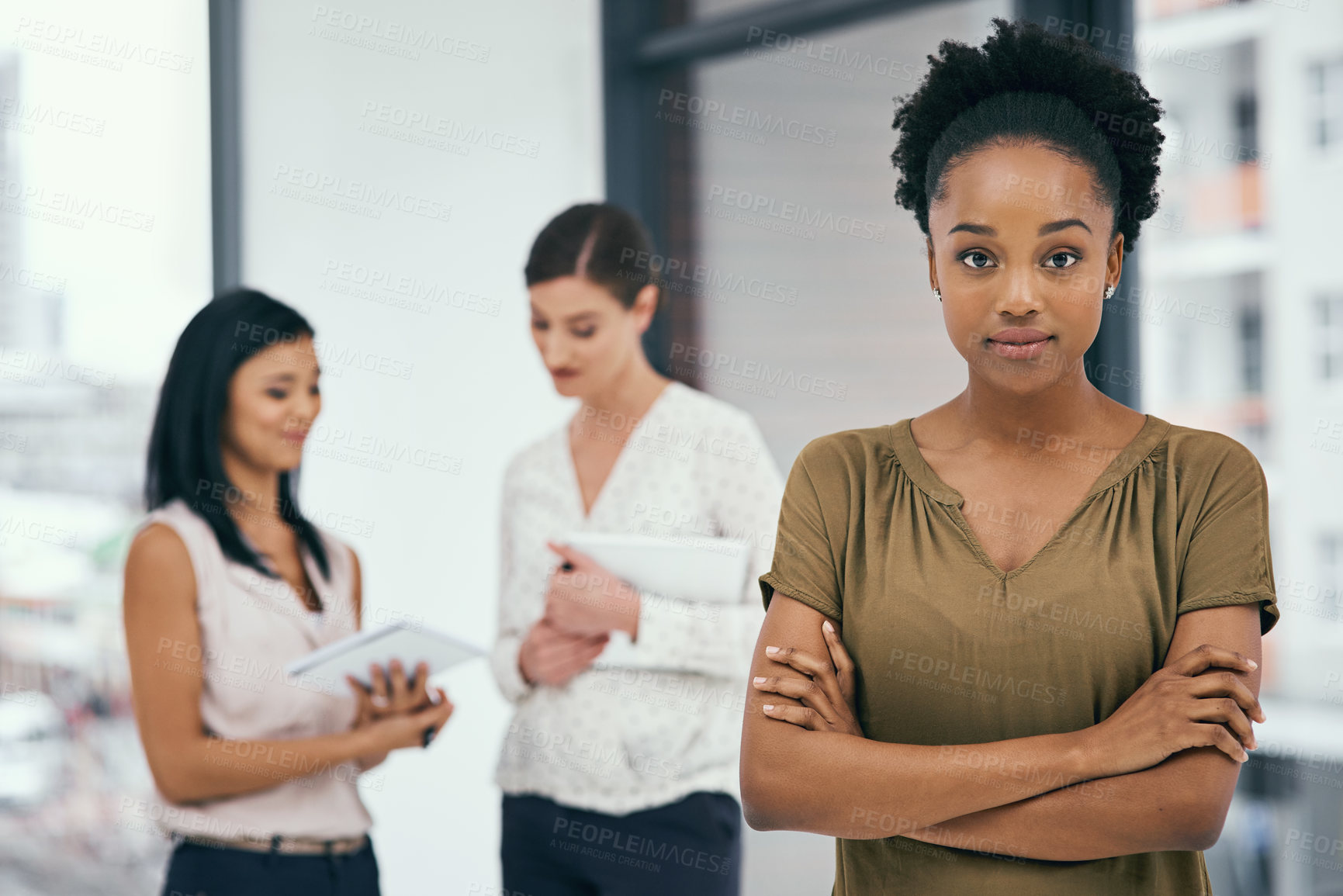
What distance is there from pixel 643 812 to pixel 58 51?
2849 mm

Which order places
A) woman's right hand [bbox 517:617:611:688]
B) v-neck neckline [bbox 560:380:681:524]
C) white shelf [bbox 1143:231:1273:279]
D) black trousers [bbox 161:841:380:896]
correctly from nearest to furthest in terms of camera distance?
1. black trousers [bbox 161:841:380:896]
2. woman's right hand [bbox 517:617:611:688]
3. v-neck neckline [bbox 560:380:681:524]
4. white shelf [bbox 1143:231:1273:279]

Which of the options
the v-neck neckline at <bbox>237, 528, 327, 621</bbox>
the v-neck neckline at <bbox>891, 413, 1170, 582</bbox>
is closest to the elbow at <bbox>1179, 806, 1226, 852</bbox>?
the v-neck neckline at <bbox>891, 413, 1170, 582</bbox>

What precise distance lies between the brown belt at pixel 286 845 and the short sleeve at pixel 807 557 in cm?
123

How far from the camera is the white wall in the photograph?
3.55 m

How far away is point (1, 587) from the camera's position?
11.2 ft

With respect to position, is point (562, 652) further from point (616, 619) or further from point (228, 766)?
point (228, 766)

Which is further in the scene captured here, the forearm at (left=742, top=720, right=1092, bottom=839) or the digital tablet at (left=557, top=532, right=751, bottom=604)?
the digital tablet at (left=557, top=532, right=751, bottom=604)

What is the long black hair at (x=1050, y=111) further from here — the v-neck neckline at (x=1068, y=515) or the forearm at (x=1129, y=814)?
the forearm at (x=1129, y=814)

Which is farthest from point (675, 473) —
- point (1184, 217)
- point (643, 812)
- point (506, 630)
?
point (1184, 217)

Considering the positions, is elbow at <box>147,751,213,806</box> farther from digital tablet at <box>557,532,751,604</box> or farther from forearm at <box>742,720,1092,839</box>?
forearm at <box>742,720,1092,839</box>

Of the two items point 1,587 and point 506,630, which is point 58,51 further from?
point 506,630

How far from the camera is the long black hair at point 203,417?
89.7 inches

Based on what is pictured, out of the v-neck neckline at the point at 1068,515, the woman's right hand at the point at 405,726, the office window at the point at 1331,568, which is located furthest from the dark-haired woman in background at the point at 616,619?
the office window at the point at 1331,568

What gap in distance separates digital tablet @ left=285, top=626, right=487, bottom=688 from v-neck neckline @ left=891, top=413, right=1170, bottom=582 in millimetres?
1088
